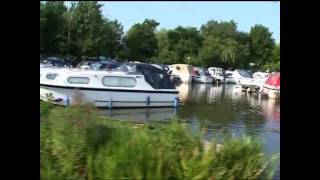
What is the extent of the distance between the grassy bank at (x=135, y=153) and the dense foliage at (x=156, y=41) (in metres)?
0.74

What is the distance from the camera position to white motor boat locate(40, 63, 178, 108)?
46.2ft

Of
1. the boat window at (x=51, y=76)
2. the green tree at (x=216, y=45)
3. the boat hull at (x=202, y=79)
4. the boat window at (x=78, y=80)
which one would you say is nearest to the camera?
the green tree at (x=216, y=45)

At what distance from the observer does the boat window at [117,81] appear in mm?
14438

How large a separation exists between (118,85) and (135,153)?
11.7 meters

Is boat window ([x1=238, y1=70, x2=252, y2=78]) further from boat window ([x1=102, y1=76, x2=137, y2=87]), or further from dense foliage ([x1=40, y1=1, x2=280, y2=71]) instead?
boat window ([x1=102, y1=76, x2=137, y2=87])

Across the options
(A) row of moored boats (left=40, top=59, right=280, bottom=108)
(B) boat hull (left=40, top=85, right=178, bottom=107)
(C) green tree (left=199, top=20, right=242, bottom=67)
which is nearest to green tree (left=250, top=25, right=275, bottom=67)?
(C) green tree (left=199, top=20, right=242, bottom=67)

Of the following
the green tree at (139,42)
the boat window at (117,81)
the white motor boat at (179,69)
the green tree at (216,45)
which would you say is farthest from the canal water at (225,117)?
the green tree at (216,45)

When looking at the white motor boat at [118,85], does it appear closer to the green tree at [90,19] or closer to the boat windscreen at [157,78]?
the boat windscreen at [157,78]
